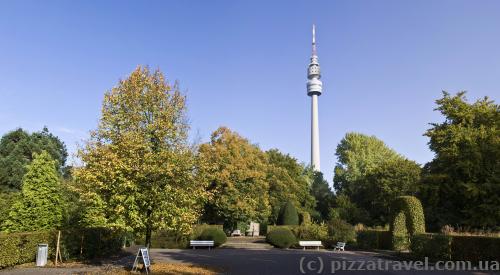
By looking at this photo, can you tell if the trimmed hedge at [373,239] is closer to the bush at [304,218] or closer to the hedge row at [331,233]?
the hedge row at [331,233]

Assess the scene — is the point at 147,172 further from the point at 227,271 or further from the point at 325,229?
the point at 325,229

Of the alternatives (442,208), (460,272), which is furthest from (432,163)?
(460,272)

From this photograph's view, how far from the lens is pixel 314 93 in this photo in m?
126

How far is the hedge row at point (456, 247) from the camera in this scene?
1883cm

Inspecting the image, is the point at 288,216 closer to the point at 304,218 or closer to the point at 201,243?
the point at 304,218

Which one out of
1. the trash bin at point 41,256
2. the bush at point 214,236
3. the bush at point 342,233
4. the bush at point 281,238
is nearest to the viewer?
the trash bin at point 41,256

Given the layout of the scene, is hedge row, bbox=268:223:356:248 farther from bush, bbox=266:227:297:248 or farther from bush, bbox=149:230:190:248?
bush, bbox=149:230:190:248

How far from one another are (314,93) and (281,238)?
97.4 metres

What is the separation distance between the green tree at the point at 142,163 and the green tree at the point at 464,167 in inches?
1034

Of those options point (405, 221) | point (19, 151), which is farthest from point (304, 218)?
point (19, 151)

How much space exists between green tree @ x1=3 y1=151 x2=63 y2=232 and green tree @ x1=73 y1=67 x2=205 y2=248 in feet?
29.3

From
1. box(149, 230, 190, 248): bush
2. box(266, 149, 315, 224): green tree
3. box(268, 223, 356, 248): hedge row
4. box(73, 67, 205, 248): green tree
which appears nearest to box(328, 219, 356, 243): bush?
box(268, 223, 356, 248): hedge row

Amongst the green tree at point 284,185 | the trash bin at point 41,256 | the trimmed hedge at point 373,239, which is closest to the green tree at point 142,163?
the trash bin at point 41,256

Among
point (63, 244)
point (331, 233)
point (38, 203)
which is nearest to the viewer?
point (63, 244)
